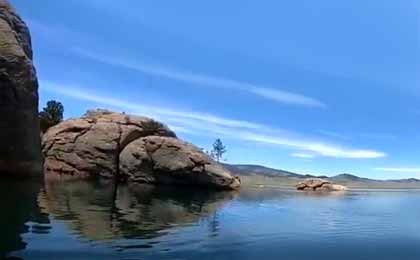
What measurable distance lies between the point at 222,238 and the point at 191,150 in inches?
1440

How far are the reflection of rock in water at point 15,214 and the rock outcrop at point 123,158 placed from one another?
2027 centimetres

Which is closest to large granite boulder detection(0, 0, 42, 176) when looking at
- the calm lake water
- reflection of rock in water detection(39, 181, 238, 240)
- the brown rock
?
reflection of rock in water detection(39, 181, 238, 240)

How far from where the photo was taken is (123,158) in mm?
51094

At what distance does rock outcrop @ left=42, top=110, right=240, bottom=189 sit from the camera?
1997 inches

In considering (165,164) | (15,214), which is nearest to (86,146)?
(165,164)

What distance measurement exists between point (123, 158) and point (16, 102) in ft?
60.9

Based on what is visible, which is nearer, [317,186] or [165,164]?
[165,164]

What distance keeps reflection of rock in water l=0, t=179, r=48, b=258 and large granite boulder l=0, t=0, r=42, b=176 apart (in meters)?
3.97

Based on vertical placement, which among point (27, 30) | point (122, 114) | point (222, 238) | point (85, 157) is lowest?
point (222, 238)

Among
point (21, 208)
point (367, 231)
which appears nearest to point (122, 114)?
point (21, 208)

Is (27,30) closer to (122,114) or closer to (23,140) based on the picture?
(23,140)

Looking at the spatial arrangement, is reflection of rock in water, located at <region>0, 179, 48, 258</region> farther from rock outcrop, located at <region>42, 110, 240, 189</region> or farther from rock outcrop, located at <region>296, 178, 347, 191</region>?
rock outcrop, located at <region>296, 178, 347, 191</region>

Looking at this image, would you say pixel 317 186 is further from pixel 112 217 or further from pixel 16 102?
pixel 112 217

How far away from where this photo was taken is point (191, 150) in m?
52.5
